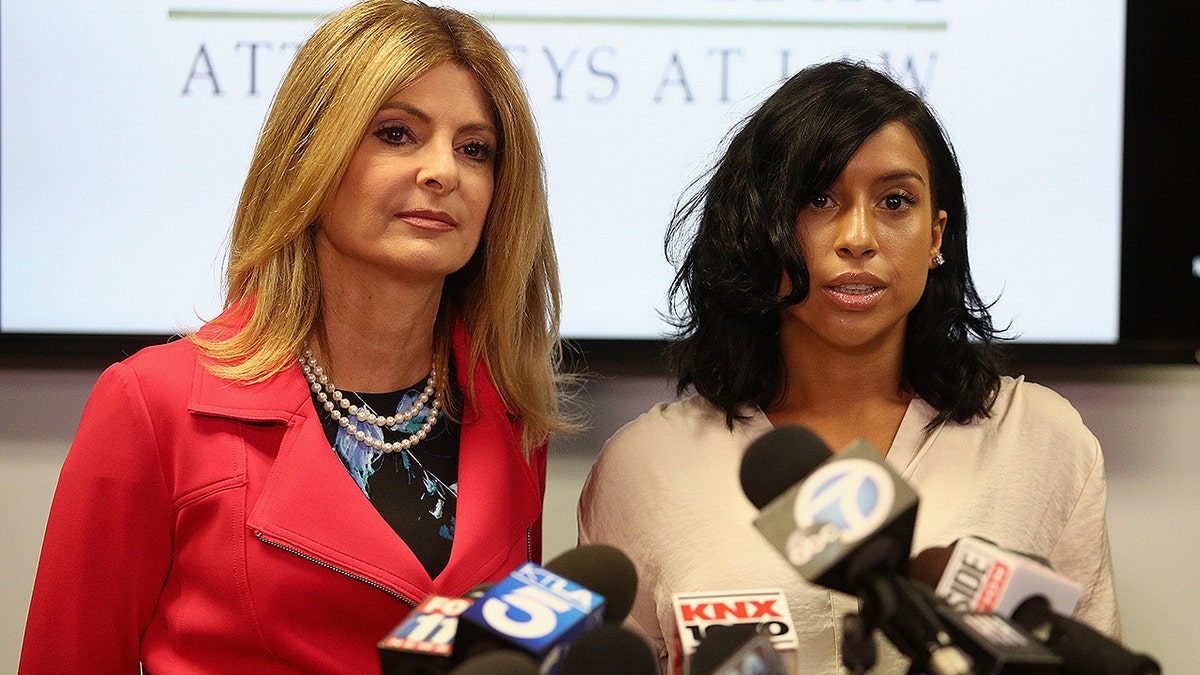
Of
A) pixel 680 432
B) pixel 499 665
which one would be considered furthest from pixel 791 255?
pixel 499 665

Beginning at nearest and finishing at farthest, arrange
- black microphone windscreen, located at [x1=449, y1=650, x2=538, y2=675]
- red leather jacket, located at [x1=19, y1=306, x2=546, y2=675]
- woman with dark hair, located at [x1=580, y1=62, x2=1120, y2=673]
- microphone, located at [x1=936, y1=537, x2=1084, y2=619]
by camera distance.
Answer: black microphone windscreen, located at [x1=449, y1=650, x2=538, y2=675] < microphone, located at [x1=936, y1=537, x2=1084, y2=619] < red leather jacket, located at [x1=19, y1=306, x2=546, y2=675] < woman with dark hair, located at [x1=580, y1=62, x2=1120, y2=673]

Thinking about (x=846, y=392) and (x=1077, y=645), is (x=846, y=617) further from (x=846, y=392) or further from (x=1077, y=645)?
(x=846, y=392)

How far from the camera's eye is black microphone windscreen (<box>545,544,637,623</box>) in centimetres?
108

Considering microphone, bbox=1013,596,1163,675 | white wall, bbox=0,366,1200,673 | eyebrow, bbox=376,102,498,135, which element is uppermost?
eyebrow, bbox=376,102,498,135

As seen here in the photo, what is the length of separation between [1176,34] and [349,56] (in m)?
1.59

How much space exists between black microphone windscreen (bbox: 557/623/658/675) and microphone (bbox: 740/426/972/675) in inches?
5.6

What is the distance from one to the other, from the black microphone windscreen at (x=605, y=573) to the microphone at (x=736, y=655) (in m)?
0.10

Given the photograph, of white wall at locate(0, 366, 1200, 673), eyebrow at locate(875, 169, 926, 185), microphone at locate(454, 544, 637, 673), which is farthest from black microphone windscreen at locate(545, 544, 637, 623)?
white wall at locate(0, 366, 1200, 673)

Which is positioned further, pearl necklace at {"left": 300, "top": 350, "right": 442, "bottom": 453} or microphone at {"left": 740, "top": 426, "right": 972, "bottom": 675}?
pearl necklace at {"left": 300, "top": 350, "right": 442, "bottom": 453}

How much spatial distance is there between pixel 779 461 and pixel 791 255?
0.78m

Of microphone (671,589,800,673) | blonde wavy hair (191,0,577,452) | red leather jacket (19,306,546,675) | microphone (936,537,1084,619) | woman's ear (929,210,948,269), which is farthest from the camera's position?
woman's ear (929,210,948,269)

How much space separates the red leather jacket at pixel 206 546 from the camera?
1.52m

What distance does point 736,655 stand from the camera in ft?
2.94

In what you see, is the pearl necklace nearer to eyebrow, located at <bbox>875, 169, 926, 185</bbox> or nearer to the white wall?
the white wall
